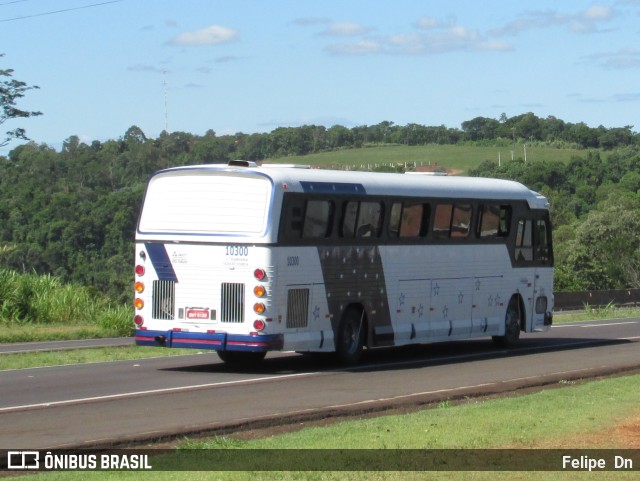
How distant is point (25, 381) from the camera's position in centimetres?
1809

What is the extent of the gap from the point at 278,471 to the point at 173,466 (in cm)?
104

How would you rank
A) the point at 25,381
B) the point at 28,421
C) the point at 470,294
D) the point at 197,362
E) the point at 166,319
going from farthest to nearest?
the point at 470,294 → the point at 197,362 → the point at 166,319 → the point at 25,381 → the point at 28,421

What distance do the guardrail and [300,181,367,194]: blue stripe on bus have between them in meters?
26.7

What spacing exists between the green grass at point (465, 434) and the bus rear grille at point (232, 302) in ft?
16.1

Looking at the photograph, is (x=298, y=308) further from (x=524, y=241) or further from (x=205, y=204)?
(x=524, y=241)

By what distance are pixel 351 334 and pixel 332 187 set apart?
2517mm

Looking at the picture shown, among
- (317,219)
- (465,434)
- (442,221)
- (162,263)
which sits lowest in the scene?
(465,434)

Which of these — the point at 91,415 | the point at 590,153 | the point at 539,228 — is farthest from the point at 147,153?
the point at 91,415

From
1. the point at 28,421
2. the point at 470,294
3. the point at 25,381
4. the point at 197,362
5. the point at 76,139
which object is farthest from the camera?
the point at 76,139

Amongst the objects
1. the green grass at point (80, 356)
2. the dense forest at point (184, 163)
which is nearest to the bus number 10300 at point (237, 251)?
the green grass at point (80, 356)

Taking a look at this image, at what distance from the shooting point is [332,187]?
65.9ft

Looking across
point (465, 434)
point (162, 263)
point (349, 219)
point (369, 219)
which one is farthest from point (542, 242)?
point (465, 434)

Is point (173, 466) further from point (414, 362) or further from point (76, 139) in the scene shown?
point (76, 139)

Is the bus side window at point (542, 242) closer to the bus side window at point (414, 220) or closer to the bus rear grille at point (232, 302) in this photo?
the bus side window at point (414, 220)
